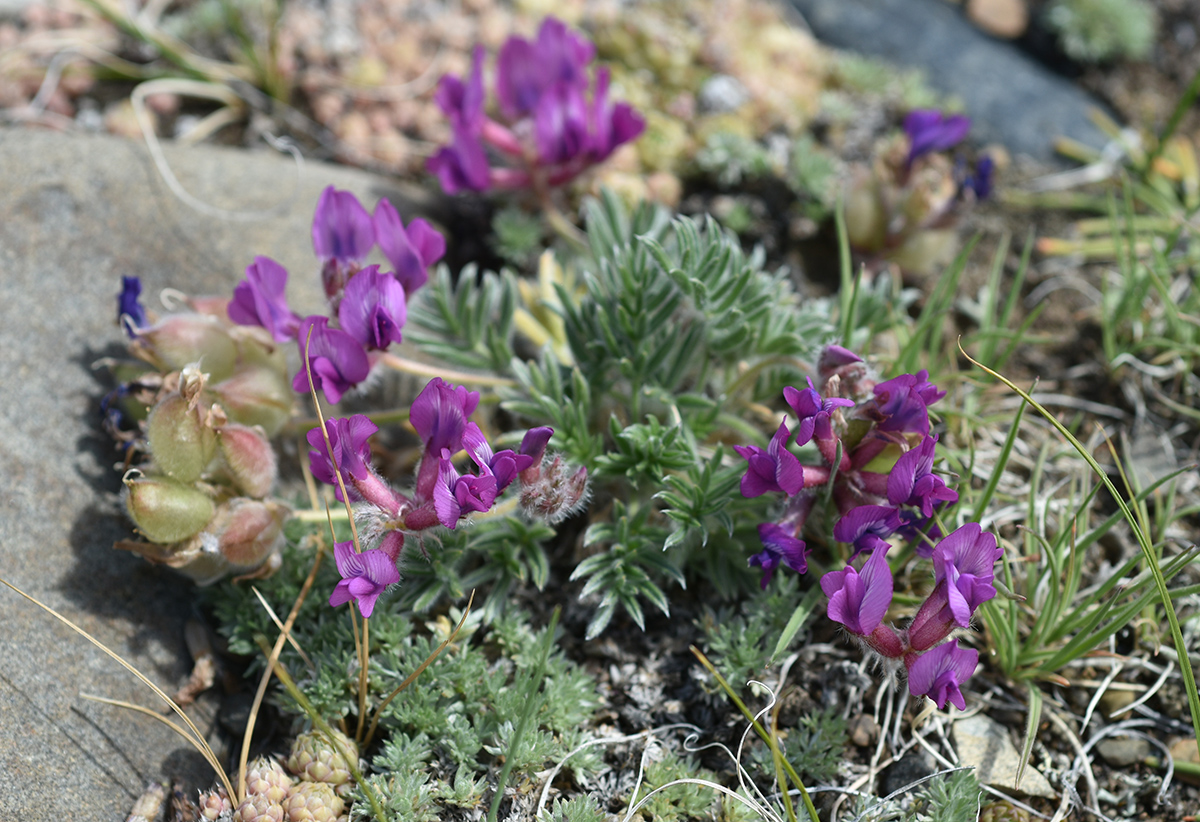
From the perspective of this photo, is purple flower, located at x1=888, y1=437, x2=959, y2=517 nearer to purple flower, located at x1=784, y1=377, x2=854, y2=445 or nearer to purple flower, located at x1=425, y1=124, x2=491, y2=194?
purple flower, located at x1=784, y1=377, x2=854, y2=445

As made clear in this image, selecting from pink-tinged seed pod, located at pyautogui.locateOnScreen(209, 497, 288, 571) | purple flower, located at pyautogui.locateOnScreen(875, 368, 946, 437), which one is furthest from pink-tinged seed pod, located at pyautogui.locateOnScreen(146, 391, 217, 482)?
purple flower, located at pyautogui.locateOnScreen(875, 368, 946, 437)

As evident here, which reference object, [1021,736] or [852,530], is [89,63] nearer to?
[852,530]

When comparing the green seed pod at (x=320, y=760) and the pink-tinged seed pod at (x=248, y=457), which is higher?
the pink-tinged seed pod at (x=248, y=457)

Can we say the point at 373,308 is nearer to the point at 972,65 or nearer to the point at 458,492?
the point at 458,492

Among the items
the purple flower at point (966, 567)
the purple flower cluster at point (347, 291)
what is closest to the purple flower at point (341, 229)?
the purple flower cluster at point (347, 291)

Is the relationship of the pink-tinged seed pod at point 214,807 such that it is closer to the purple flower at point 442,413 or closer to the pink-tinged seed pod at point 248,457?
the pink-tinged seed pod at point 248,457

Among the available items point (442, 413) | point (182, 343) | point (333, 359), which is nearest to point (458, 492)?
point (442, 413)
